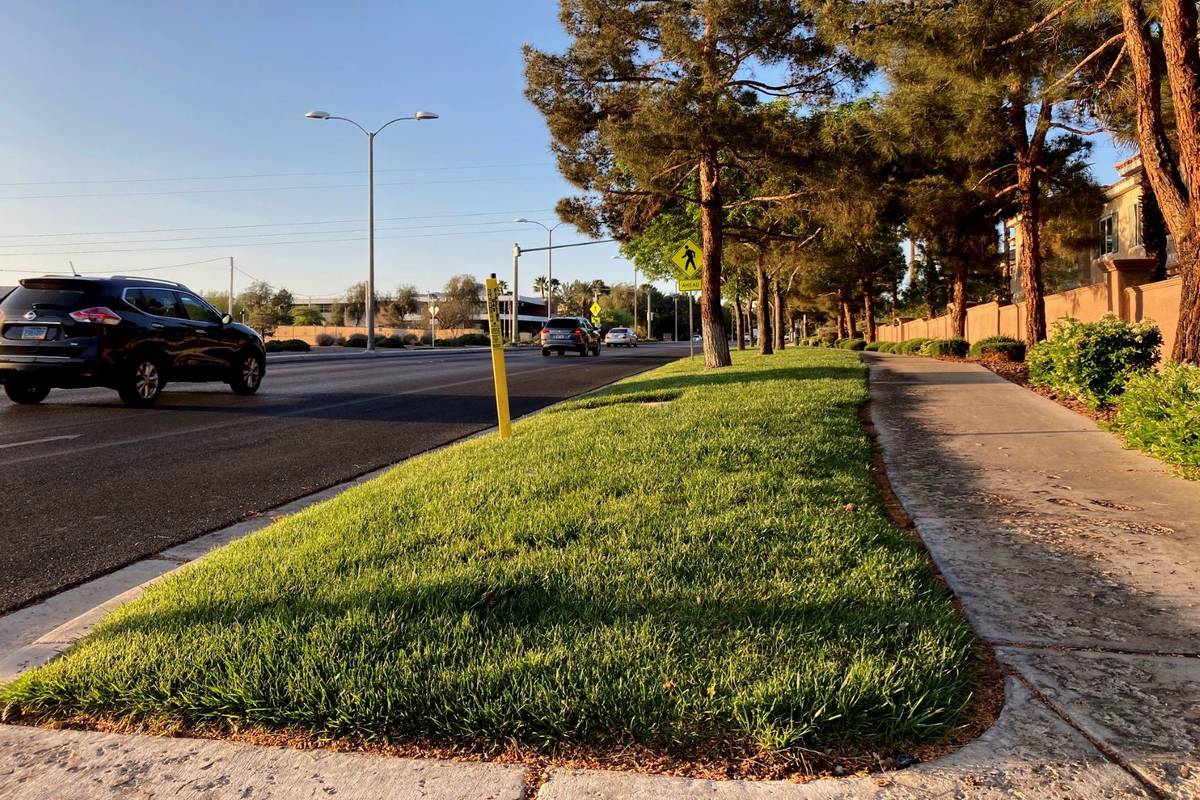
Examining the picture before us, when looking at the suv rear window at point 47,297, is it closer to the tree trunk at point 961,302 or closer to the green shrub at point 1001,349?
the green shrub at point 1001,349

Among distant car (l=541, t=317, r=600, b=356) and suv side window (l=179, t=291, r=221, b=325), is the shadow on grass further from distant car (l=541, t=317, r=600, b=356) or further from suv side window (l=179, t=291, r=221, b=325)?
distant car (l=541, t=317, r=600, b=356)

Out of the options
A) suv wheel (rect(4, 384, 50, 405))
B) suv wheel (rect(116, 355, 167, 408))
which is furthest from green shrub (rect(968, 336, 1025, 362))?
suv wheel (rect(4, 384, 50, 405))

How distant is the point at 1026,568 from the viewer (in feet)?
13.0

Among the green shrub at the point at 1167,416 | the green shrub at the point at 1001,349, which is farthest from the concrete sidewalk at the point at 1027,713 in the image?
the green shrub at the point at 1001,349

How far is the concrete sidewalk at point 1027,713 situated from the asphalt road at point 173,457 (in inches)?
80.4

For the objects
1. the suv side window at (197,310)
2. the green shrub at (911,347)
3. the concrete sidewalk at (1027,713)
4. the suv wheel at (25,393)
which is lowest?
the concrete sidewalk at (1027,713)

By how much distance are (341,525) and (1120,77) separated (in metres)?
14.3

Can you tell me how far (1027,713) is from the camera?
99.0 inches

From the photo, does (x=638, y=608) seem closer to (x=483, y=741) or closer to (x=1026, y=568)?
(x=483, y=741)

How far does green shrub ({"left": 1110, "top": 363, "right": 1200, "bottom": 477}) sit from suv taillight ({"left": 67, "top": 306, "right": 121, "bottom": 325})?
12.1 metres

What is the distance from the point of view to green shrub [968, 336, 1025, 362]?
824 inches

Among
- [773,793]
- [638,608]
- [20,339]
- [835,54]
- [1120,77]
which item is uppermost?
[835,54]

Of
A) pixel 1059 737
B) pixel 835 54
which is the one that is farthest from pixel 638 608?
pixel 835 54

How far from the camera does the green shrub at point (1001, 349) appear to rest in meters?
20.9
